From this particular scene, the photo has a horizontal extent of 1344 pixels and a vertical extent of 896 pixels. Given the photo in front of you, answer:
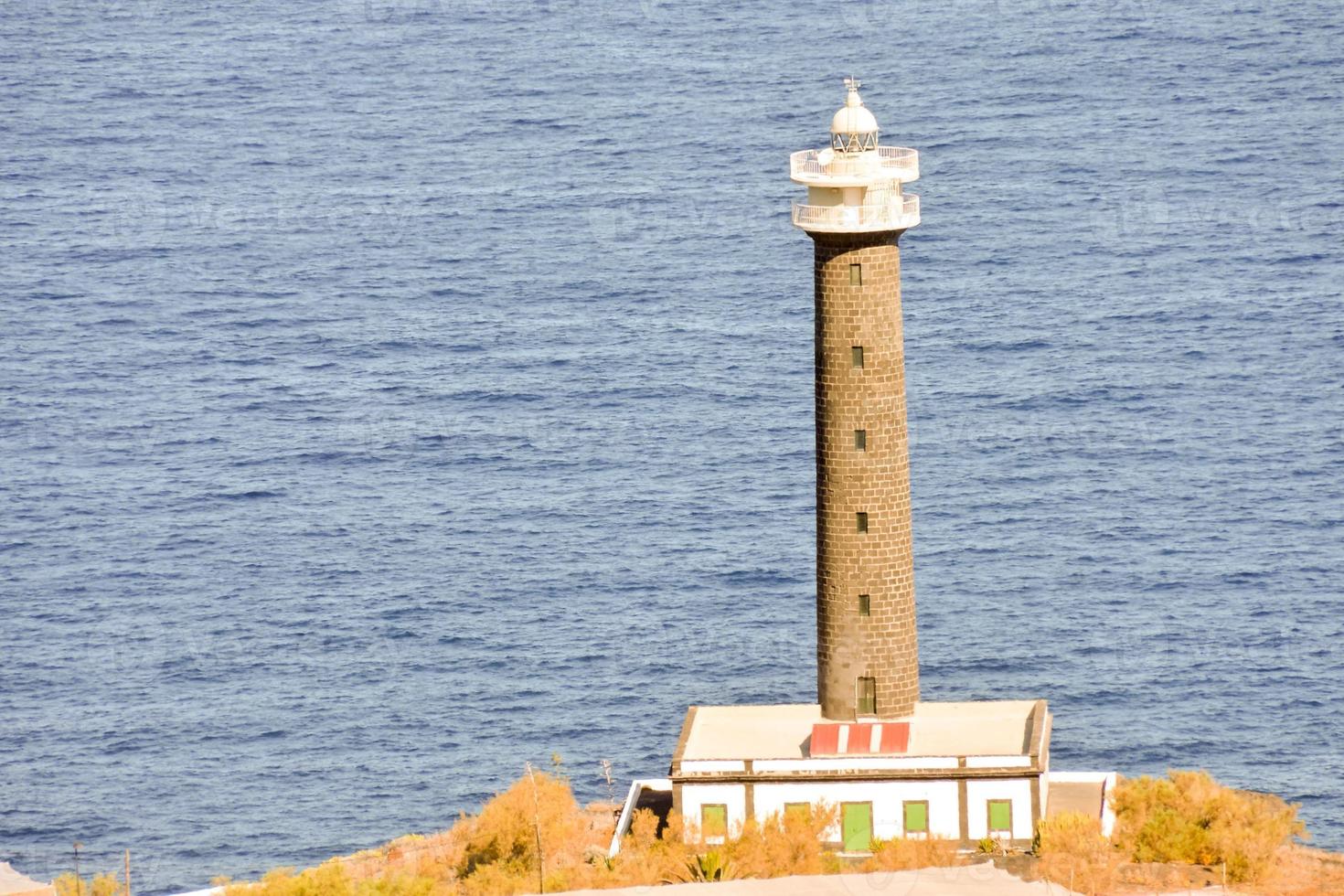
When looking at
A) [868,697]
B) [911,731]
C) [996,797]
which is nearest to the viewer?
[996,797]

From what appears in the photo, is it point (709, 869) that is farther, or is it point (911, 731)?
point (911, 731)

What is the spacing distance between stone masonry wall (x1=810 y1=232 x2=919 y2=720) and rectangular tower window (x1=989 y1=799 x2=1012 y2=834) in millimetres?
4441

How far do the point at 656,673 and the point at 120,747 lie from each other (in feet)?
82.6

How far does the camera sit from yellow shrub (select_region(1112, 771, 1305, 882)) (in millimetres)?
78000

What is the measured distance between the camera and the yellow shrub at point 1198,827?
78.0 metres

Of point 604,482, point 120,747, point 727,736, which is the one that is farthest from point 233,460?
point 727,736

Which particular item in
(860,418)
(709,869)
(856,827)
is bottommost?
(709,869)

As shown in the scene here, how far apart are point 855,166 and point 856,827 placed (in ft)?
64.6

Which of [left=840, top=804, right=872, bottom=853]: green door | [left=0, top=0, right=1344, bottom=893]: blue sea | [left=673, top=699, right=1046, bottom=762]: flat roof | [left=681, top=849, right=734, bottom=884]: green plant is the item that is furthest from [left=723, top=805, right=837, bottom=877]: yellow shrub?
[left=0, top=0, right=1344, bottom=893]: blue sea

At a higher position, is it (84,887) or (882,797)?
(882,797)

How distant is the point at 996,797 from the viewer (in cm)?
7950

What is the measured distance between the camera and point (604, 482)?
528 ft

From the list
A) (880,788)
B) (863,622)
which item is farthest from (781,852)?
(863,622)

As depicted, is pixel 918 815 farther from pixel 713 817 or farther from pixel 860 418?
pixel 860 418
